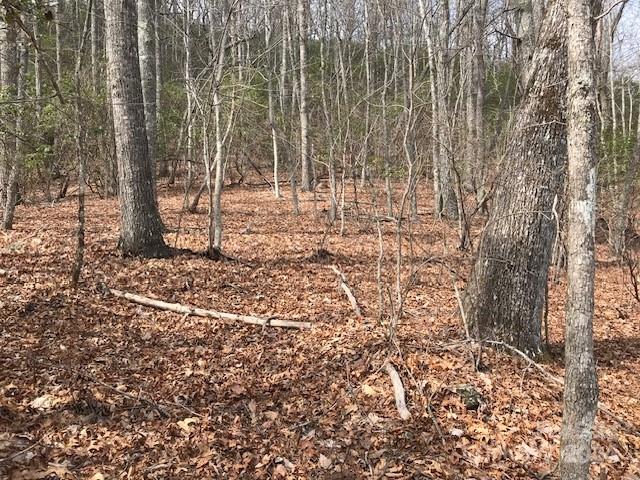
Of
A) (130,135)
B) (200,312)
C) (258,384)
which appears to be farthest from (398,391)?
(130,135)

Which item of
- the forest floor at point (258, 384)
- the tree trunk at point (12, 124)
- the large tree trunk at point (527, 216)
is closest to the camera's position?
the forest floor at point (258, 384)

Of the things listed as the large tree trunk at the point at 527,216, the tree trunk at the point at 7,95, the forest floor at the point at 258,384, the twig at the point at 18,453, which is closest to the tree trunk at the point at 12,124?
the tree trunk at the point at 7,95

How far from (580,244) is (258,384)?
110 inches

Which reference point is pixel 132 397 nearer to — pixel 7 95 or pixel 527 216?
pixel 527 216

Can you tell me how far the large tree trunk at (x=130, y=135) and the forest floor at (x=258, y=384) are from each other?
15.3 inches

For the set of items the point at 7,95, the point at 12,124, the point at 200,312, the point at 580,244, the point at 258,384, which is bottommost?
the point at 258,384

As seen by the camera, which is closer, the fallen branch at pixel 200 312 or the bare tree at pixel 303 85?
the fallen branch at pixel 200 312

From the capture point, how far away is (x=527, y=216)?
4.54 meters

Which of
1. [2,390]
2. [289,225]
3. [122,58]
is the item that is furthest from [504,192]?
[289,225]

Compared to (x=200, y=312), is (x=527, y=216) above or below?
above

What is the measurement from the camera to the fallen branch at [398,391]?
12.8 feet

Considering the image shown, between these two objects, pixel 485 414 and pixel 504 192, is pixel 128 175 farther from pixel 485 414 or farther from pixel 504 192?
pixel 485 414

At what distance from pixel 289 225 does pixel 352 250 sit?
2672mm

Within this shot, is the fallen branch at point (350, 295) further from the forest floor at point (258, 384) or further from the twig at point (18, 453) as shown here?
the twig at point (18, 453)
